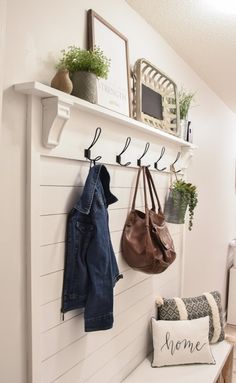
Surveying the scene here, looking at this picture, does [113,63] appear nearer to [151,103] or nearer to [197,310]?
[151,103]

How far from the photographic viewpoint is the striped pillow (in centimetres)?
199

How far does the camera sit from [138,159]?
1.74m

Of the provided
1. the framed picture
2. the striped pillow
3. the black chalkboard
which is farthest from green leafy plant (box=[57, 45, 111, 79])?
the striped pillow

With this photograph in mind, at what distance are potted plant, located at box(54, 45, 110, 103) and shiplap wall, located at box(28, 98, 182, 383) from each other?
0.10 metres

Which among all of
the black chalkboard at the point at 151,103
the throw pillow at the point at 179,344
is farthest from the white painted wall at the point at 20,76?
the throw pillow at the point at 179,344

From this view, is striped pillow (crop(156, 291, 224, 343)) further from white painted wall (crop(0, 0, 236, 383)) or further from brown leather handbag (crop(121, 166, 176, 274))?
white painted wall (crop(0, 0, 236, 383))

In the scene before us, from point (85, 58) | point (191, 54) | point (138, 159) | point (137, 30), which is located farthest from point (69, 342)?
point (191, 54)

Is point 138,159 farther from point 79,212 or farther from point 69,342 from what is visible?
point 69,342

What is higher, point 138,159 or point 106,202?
point 138,159

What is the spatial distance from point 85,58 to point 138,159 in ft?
2.17


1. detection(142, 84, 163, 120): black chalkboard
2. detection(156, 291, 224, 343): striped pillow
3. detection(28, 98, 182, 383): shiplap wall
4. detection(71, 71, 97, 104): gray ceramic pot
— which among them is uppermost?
detection(142, 84, 163, 120): black chalkboard

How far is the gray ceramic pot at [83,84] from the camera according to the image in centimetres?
123

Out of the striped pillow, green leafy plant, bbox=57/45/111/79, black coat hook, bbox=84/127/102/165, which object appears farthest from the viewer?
the striped pillow

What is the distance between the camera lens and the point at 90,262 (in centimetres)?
127
